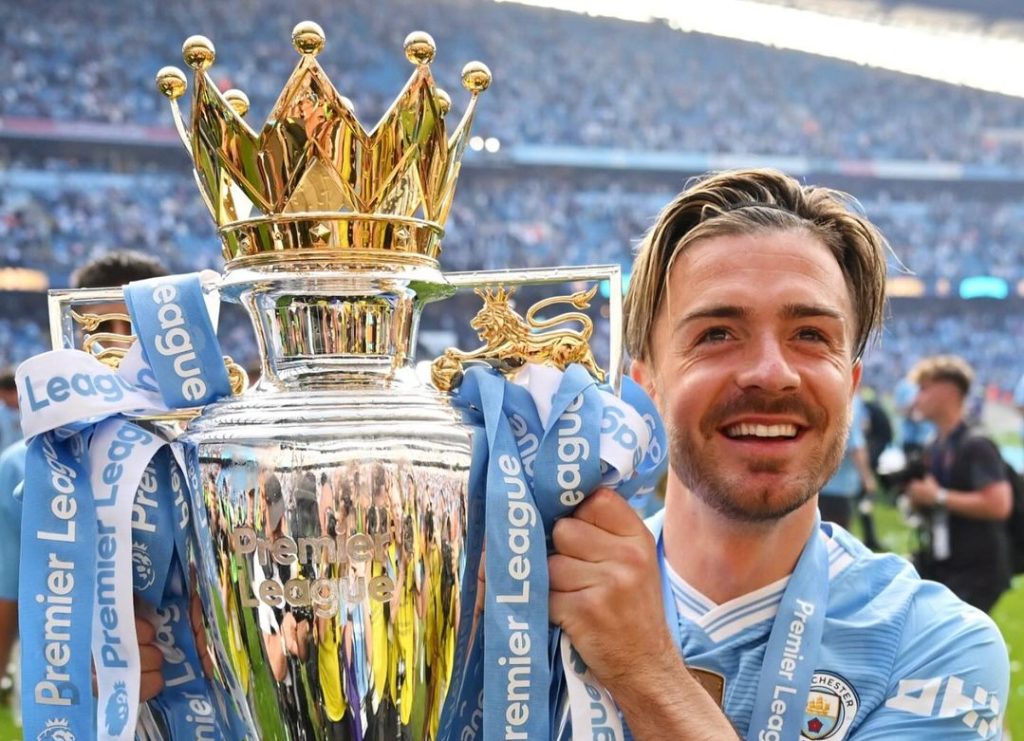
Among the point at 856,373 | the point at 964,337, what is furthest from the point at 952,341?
the point at 856,373

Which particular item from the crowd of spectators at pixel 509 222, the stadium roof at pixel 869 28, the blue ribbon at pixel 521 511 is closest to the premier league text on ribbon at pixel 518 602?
the blue ribbon at pixel 521 511

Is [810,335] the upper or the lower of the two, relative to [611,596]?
upper

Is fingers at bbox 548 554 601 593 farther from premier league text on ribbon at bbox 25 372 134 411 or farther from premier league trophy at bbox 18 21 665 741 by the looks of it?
premier league text on ribbon at bbox 25 372 134 411

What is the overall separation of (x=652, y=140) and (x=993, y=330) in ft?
20.2

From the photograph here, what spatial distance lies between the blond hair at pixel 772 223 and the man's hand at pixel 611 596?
34 cm

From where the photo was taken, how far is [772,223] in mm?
1202

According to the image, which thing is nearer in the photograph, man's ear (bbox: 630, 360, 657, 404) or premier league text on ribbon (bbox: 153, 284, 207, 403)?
premier league text on ribbon (bbox: 153, 284, 207, 403)

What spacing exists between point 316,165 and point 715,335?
445 mm

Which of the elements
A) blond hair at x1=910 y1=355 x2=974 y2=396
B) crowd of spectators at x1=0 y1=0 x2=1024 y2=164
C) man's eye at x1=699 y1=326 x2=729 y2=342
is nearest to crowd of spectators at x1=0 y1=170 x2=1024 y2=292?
crowd of spectators at x1=0 y1=0 x2=1024 y2=164

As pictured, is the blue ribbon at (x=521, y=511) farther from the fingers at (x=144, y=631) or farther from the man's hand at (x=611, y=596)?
the fingers at (x=144, y=631)

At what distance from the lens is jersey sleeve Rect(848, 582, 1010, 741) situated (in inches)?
44.3

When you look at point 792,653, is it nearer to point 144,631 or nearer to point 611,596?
point 611,596

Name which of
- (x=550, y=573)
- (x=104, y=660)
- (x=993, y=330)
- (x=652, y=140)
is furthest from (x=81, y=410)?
(x=993, y=330)

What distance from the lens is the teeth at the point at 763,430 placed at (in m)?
1.12
